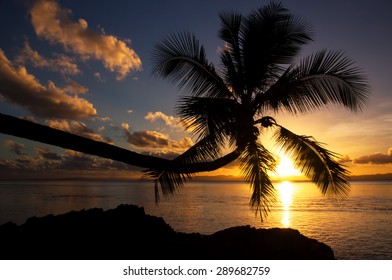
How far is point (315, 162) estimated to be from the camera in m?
7.30

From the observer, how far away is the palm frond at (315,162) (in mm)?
7121

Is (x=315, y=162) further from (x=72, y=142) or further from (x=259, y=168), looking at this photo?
(x=72, y=142)

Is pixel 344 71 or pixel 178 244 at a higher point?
pixel 344 71

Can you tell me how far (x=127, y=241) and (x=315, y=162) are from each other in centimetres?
446

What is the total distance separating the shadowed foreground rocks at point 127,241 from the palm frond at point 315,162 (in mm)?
1436

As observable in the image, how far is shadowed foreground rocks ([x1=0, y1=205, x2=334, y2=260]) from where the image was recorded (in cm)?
658

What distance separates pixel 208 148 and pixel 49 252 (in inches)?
146

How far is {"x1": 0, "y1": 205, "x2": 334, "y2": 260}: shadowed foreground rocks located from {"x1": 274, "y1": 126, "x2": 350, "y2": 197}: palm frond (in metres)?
1.44

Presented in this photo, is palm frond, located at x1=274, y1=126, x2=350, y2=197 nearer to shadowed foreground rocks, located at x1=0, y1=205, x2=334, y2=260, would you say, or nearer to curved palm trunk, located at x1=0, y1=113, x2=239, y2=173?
shadowed foreground rocks, located at x1=0, y1=205, x2=334, y2=260

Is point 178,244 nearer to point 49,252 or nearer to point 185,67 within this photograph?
point 49,252

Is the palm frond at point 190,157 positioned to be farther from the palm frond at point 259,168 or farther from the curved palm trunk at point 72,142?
the curved palm trunk at point 72,142

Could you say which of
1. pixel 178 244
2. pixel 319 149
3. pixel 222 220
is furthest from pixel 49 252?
pixel 222 220
